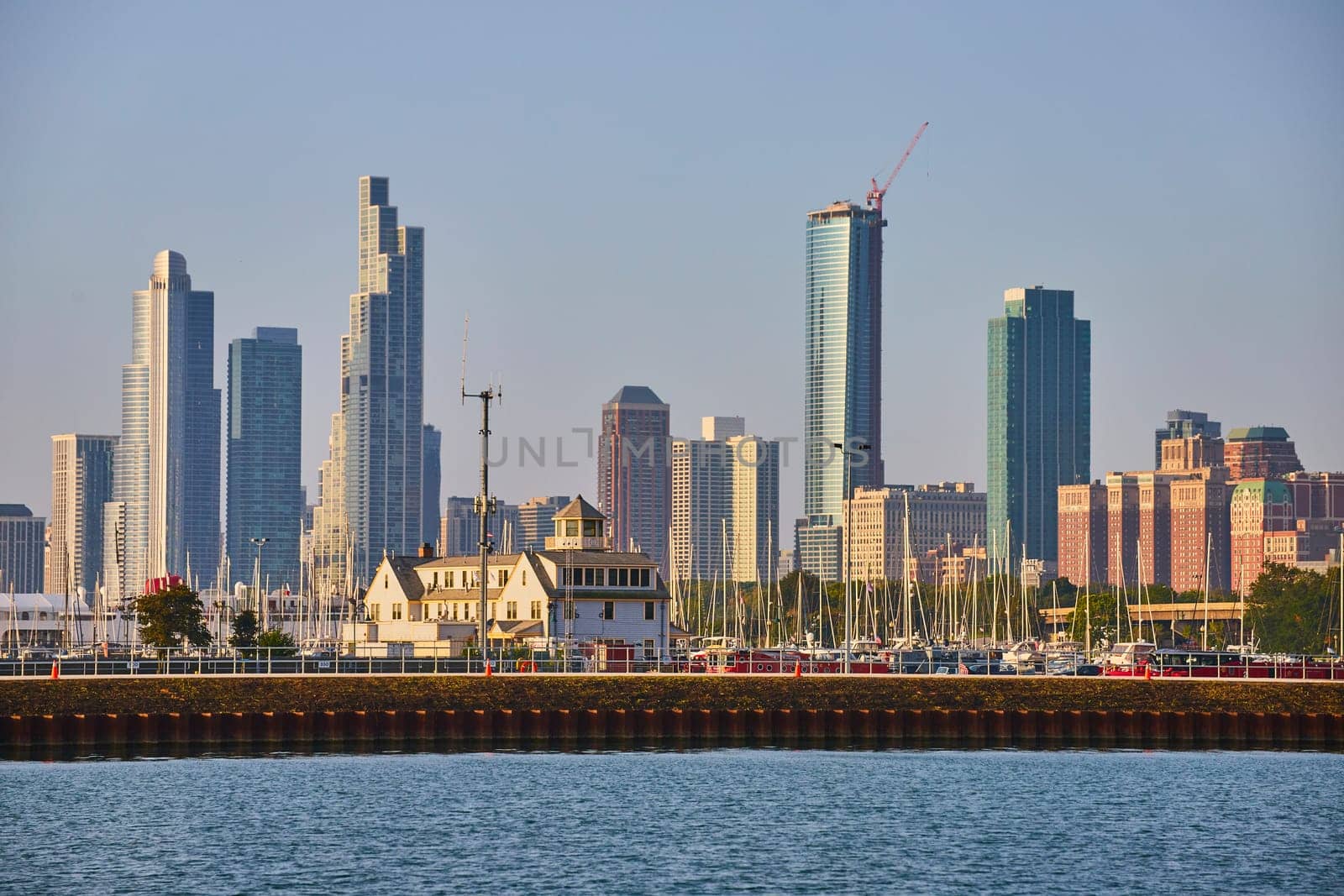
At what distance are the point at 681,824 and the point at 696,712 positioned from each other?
25.5m

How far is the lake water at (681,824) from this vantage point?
6022cm

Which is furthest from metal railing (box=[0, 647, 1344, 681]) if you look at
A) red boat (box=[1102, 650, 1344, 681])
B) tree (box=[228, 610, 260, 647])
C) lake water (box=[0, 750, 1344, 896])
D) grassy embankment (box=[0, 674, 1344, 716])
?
tree (box=[228, 610, 260, 647])

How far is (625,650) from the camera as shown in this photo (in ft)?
372

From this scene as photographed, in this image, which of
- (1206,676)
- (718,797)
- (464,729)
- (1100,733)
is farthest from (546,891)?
(1206,676)

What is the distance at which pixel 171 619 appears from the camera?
479ft

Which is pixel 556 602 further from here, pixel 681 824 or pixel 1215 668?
pixel 681 824

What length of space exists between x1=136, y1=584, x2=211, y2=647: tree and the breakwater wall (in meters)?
49.9

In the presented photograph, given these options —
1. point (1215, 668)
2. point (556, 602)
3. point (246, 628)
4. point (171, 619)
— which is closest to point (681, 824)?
point (1215, 668)

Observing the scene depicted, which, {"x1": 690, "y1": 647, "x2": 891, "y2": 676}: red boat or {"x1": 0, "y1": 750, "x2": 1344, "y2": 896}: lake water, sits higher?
{"x1": 690, "y1": 647, "x2": 891, "y2": 676}: red boat

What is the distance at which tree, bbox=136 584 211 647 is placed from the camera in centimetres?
14475

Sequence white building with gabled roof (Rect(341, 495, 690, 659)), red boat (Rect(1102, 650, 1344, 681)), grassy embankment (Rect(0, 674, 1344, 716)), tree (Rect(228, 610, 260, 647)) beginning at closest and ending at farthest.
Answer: grassy embankment (Rect(0, 674, 1344, 716)) < red boat (Rect(1102, 650, 1344, 681)) < white building with gabled roof (Rect(341, 495, 690, 659)) < tree (Rect(228, 610, 260, 647))

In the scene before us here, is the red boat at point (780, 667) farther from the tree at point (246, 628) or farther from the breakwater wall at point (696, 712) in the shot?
the tree at point (246, 628)

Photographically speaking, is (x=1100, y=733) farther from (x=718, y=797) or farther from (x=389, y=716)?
(x=389, y=716)

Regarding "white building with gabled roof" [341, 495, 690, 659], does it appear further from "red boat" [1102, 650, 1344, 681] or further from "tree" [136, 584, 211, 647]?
"red boat" [1102, 650, 1344, 681]
